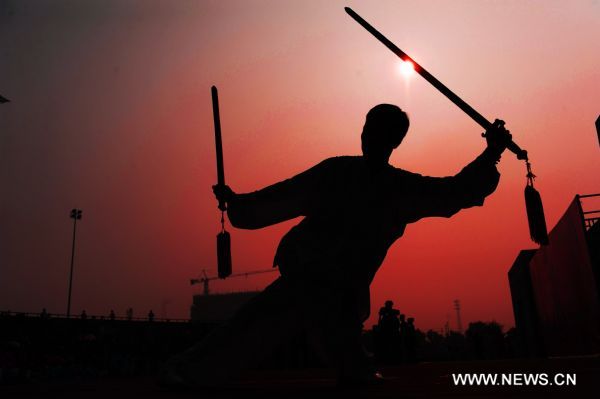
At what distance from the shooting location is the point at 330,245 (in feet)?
9.27

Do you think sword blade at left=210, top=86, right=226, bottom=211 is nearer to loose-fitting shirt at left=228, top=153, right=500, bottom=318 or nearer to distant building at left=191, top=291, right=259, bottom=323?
loose-fitting shirt at left=228, top=153, right=500, bottom=318

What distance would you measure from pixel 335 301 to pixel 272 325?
1.09ft

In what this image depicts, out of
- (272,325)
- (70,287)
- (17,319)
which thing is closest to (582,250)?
(272,325)

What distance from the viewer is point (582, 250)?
400 inches

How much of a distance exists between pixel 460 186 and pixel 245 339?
54.2 inches

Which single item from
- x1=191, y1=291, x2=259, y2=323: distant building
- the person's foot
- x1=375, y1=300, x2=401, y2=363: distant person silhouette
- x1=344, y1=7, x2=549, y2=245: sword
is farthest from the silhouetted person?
x1=191, y1=291, x2=259, y2=323: distant building

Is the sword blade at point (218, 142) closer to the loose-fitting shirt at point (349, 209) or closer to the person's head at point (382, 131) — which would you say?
the loose-fitting shirt at point (349, 209)

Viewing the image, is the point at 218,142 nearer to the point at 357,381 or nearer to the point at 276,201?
the point at 276,201

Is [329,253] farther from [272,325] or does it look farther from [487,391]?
[487,391]

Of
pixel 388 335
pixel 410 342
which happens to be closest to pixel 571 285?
pixel 410 342

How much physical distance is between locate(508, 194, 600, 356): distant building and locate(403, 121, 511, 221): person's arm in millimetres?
7414

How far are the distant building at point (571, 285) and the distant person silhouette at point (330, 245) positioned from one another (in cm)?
783

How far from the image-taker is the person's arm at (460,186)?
3.03m

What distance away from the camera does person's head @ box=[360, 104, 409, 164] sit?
116 inches
